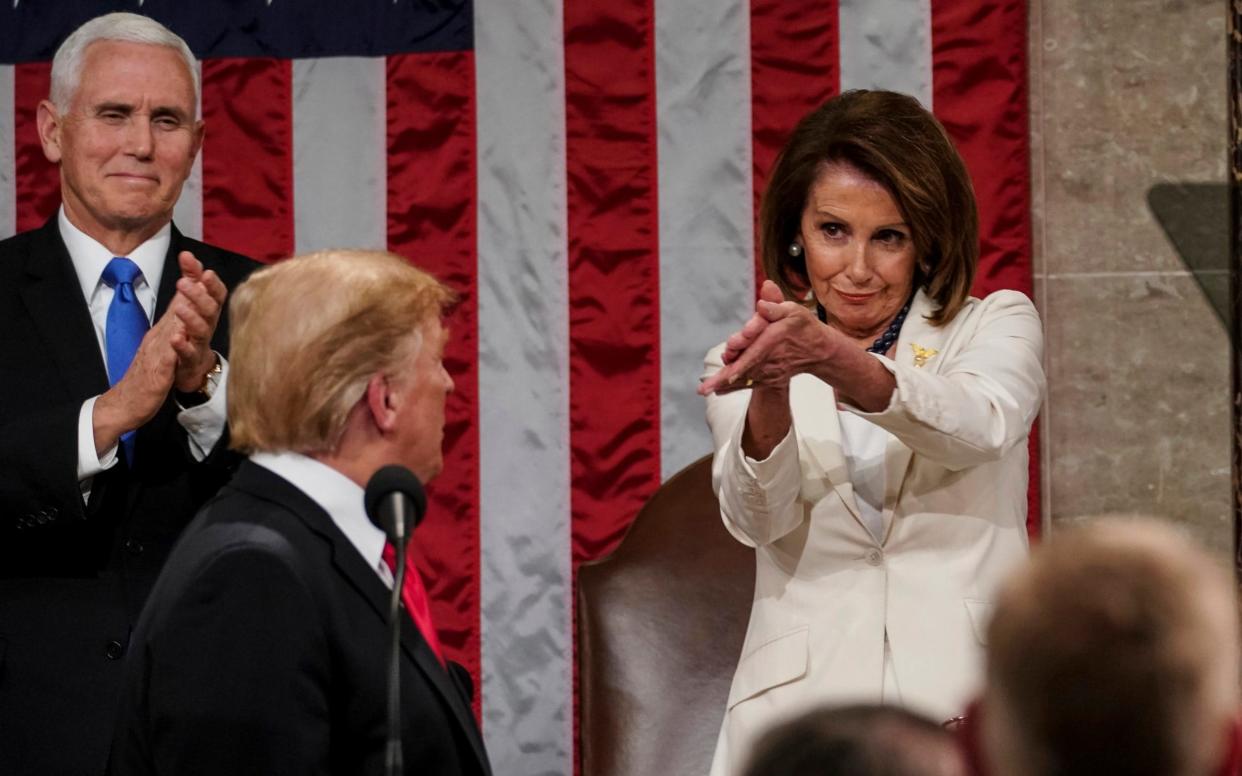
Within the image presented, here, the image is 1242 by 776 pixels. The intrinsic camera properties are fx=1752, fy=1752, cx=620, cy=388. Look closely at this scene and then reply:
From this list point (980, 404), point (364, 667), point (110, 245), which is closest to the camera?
point (364, 667)

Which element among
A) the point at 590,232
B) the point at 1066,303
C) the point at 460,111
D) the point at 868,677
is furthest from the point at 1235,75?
the point at 868,677

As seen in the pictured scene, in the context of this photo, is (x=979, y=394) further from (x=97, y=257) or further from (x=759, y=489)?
(x=97, y=257)

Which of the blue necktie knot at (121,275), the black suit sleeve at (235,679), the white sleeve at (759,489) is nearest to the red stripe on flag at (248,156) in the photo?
the blue necktie knot at (121,275)

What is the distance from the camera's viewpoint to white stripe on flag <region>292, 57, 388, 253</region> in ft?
13.1

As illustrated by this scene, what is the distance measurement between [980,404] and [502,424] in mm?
1762

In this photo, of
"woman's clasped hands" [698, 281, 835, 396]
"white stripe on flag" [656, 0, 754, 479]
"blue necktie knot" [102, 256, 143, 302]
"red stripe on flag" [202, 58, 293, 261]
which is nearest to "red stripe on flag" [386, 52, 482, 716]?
"red stripe on flag" [202, 58, 293, 261]

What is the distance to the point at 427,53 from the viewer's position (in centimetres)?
399

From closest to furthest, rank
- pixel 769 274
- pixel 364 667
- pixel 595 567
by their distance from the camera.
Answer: pixel 364 667, pixel 769 274, pixel 595 567

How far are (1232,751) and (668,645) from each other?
246 centimetres

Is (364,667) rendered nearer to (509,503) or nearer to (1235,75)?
(509,503)

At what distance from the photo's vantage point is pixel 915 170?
8.38 feet

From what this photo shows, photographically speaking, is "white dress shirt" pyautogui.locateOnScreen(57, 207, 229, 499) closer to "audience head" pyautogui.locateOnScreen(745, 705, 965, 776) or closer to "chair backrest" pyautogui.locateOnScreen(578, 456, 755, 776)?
"chair backrest" pyautogui.locateOnScreen(578, 456, 755, 776)

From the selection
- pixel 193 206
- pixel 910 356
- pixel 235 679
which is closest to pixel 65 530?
pixel 235 679

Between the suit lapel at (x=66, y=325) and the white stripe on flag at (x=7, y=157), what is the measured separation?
1282 millimetres
